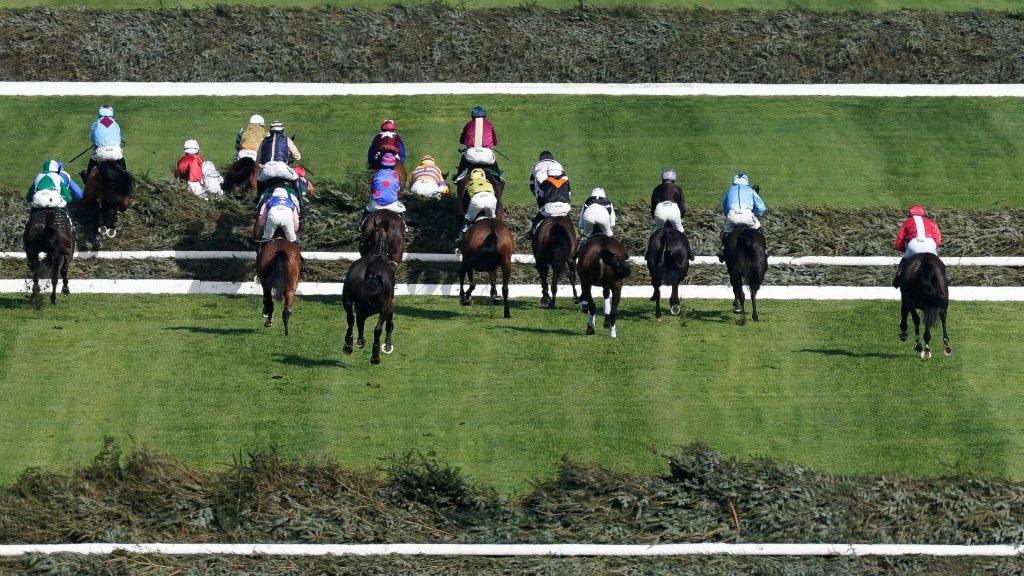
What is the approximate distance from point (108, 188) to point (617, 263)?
29.4ft

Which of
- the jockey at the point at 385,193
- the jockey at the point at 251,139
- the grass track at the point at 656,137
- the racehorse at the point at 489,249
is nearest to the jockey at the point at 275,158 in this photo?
the jockey at the point at 251,139

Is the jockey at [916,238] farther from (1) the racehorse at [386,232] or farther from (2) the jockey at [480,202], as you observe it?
(1) the racehorse at [386,232]

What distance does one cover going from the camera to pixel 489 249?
3002cm

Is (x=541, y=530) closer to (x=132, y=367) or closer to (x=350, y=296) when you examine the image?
(x=350, y=296)

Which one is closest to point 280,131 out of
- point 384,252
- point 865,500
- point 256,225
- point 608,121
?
point 256,225

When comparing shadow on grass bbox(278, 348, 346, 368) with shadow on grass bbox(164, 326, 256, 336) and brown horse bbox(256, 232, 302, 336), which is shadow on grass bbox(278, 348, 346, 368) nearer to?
brown horse bbox(256, 232, 302, 336)

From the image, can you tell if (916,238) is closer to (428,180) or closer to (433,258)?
(433,258)

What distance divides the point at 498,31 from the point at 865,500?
19370 mm

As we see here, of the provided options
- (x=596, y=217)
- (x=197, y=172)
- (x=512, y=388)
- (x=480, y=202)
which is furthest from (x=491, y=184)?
(x=197, y=172)

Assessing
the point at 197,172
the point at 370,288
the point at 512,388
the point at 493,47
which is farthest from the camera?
the point at 493,47

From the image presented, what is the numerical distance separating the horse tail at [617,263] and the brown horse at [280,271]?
4.41 metres

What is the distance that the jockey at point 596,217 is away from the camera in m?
30.0

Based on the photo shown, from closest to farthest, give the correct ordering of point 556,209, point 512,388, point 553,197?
1. point 512,388
2. point 556,209
3. point 553,197

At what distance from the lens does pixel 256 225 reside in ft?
100
